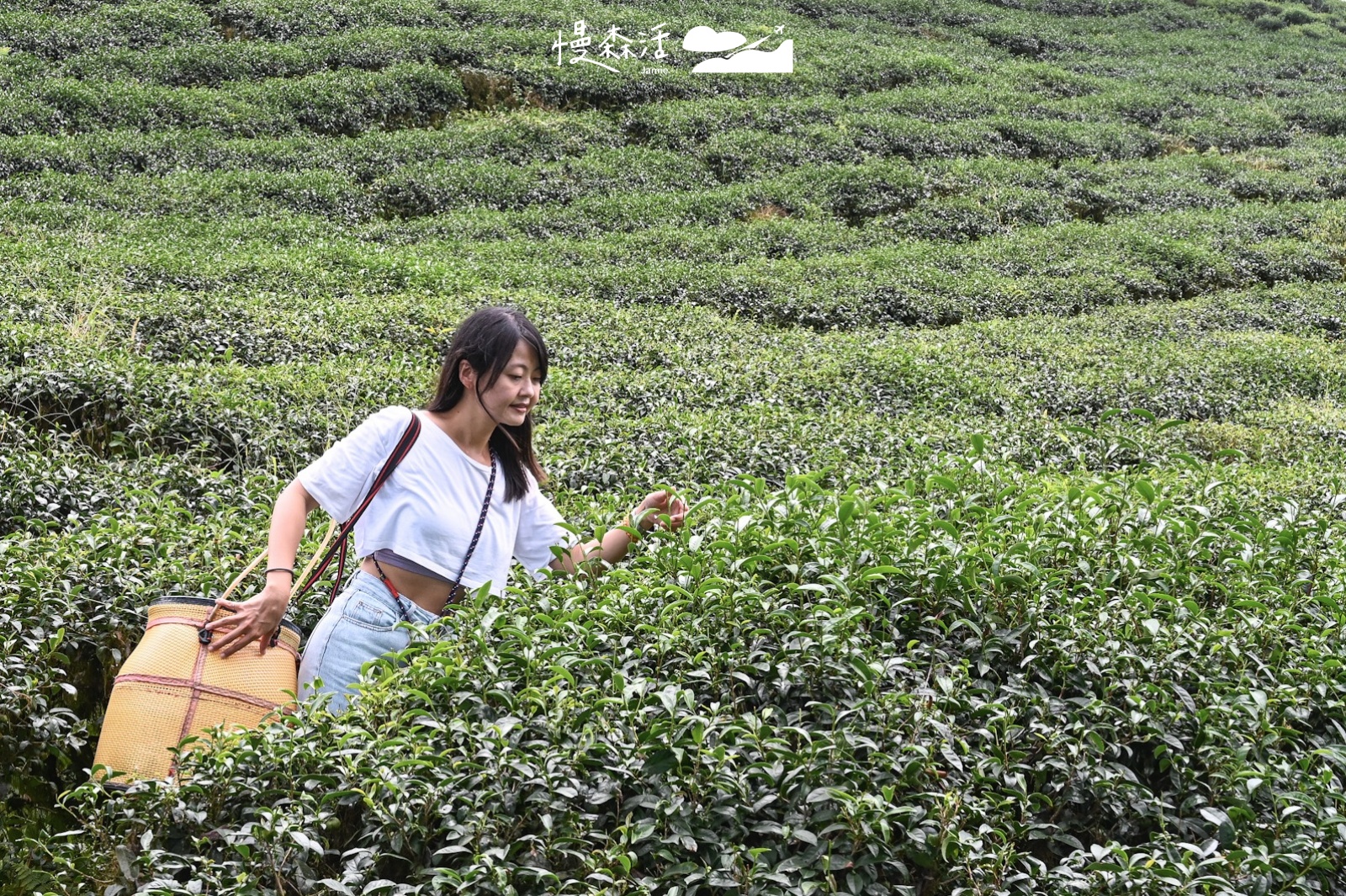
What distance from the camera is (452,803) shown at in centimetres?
239

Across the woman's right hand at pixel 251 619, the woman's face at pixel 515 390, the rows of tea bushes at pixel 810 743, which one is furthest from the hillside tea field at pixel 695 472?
the woman's face at pixel 515 390

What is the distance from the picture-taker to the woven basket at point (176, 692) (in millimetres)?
2684

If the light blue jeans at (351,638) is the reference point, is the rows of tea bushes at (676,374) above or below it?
below

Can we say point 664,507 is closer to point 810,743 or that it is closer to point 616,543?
point 616,543

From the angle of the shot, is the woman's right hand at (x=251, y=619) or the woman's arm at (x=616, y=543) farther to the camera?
the woman's arm at (x=616, y=543)

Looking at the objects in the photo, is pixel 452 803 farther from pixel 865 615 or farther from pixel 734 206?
pixel 734 206

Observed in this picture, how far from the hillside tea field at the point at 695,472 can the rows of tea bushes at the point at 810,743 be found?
17mm

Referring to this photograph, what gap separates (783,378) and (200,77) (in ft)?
50.0

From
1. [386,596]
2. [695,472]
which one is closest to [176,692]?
[386,596]

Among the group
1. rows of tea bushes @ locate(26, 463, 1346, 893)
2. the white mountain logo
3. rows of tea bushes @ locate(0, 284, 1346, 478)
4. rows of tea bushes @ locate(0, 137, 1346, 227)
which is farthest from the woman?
the white mountain logo

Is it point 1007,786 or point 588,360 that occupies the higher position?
point 1007,786

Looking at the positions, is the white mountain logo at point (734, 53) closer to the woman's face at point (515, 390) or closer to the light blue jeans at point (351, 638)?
the woman's face at point (515, 390)

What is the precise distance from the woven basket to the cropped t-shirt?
17.4 inches

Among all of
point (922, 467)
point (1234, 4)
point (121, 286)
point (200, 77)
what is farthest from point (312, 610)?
point (1234, 4)
